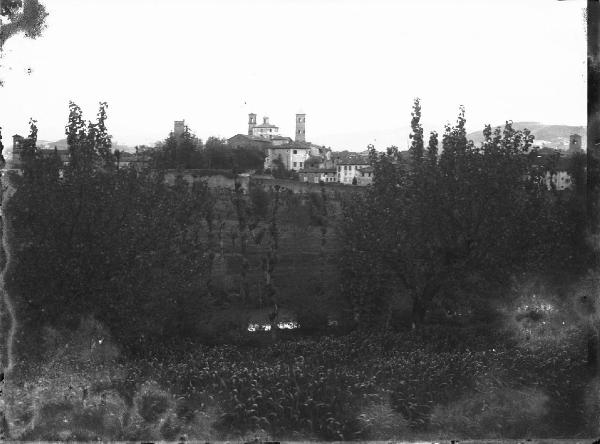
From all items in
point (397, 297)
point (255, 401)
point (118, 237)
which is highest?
point (118, 237)

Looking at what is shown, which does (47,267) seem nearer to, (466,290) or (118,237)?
(118,237)

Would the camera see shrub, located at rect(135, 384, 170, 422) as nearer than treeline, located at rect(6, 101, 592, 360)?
Yes

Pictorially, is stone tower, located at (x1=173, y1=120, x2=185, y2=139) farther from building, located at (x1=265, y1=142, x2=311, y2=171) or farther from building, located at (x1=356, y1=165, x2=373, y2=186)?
building, located at (x1=265, y1=142, x2=311, y2=171)

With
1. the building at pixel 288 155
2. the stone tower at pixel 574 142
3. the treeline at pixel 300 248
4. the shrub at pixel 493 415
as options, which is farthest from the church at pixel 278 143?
the shrub at pixel 493 415

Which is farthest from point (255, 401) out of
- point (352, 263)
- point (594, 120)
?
point (594, 120)

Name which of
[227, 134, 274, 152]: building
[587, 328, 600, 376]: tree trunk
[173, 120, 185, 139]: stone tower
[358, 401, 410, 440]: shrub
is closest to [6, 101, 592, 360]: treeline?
[173, 120, 185, 139]: stone tower

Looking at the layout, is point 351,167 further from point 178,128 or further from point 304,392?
point 304,392
